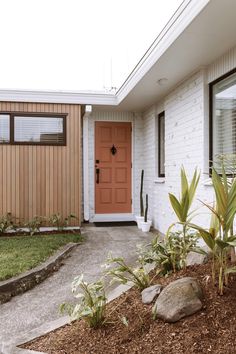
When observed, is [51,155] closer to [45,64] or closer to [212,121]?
[212,121]

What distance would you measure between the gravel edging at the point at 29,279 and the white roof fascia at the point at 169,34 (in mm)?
2688

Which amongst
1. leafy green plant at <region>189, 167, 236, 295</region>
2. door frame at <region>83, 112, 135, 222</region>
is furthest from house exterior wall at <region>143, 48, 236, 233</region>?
leafy green plant at <region>189, 167, 236, 295</region>

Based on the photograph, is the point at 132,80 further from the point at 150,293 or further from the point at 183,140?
the point at 150,293

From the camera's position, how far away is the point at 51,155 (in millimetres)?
6137

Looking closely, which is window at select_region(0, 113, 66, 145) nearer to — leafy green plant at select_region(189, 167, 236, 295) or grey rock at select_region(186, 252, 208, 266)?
grey rock at select_region(186, 252, 208, 266)

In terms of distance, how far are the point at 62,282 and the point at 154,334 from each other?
1.75 metres

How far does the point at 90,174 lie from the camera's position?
708cm

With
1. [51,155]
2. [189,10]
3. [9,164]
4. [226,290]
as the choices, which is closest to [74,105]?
[51,155]

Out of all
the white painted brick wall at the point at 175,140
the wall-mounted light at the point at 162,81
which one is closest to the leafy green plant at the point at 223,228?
the white painted brick wall at the point at 175,140

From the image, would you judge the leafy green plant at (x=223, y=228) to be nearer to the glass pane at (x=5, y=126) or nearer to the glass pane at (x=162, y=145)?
the glass pane at (x=162, y=145)

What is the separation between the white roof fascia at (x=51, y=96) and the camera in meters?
5.94

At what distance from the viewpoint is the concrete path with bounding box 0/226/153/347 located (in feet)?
8.85

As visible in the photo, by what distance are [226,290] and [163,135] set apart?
4.36 meters

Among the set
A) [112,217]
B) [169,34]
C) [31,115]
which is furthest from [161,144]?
[169,34]
